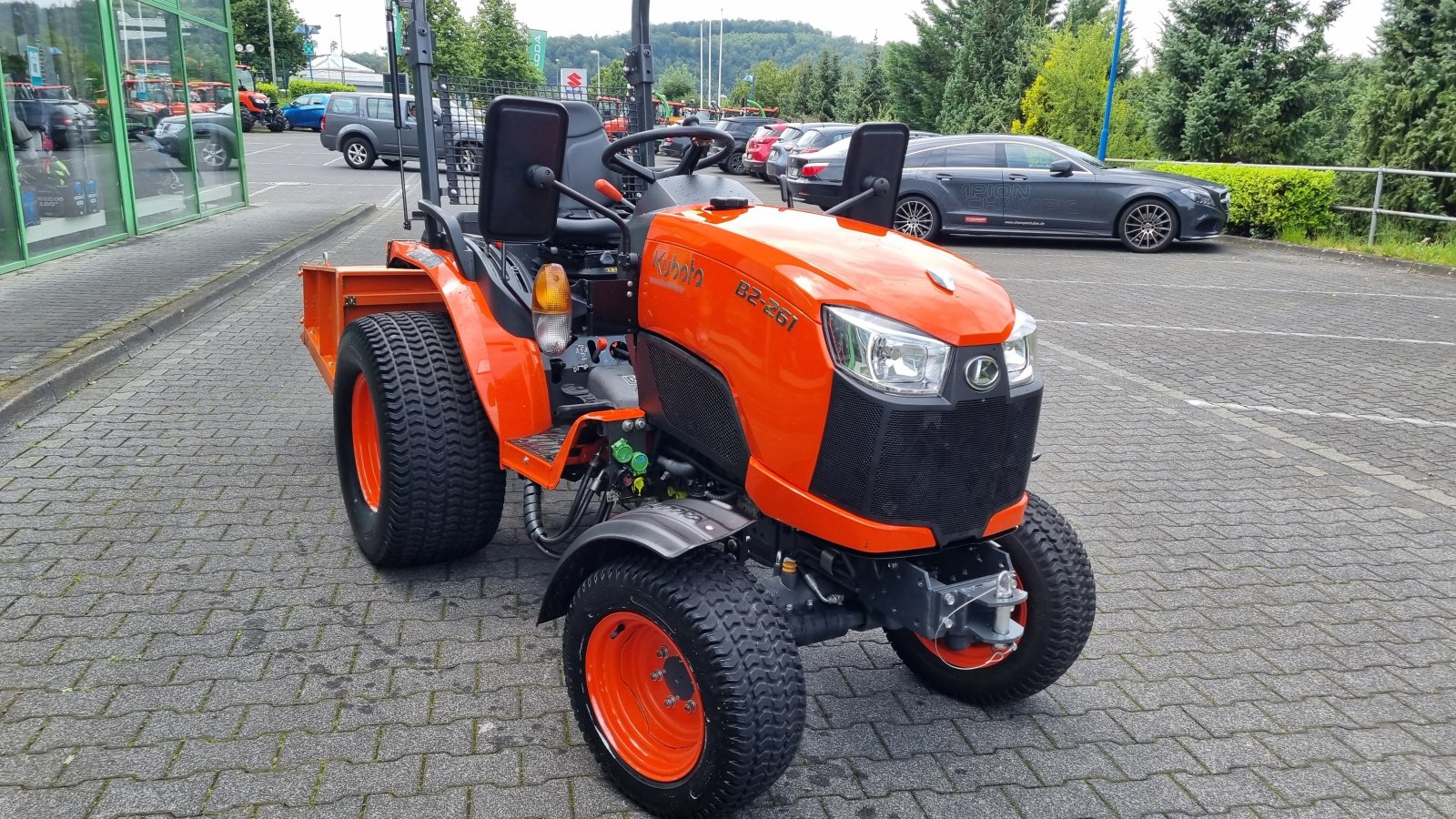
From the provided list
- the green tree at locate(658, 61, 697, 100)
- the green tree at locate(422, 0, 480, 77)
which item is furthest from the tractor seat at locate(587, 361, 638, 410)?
the green tree at locate(658, 61, 697, 100)

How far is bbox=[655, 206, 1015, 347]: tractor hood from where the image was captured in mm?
2545

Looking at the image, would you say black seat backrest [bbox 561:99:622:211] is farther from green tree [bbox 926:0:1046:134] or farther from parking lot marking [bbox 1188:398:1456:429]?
green tree [bbox 926:0:1046:134]

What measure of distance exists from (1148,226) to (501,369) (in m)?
12.7

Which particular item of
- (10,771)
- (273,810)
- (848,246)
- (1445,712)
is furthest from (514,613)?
(1445,712)

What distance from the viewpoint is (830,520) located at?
8.45 feet

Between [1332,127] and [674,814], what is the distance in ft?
78.1

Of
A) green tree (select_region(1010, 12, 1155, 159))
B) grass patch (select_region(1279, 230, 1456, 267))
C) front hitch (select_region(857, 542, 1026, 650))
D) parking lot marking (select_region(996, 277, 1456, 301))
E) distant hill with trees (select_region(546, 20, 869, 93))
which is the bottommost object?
parking lot marking (select_region(996, 277, 1456, 301))

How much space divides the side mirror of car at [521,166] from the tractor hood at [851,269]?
389mm

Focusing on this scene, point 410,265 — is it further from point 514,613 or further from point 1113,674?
point 1113,674

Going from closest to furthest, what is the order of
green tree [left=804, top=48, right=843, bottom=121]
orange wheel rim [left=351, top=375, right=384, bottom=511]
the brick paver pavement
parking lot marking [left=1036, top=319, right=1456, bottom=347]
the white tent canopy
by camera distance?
the brick paver pavement, orange wheel rim [left=351, top=375, right=384, bottom=511], parking lot marking [left=1036, top=319, right=1456, bottom=347], green tree [left=804, top=48, right=843, bottom=121], the white tent canopy

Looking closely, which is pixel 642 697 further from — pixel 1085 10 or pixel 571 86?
pixel 1085 10

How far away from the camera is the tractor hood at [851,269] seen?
2.54 metres

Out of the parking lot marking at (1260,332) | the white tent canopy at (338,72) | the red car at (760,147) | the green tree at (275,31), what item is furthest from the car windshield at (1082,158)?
the white tent canopy at (338,72)

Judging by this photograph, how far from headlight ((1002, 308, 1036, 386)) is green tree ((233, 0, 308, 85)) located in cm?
6600
